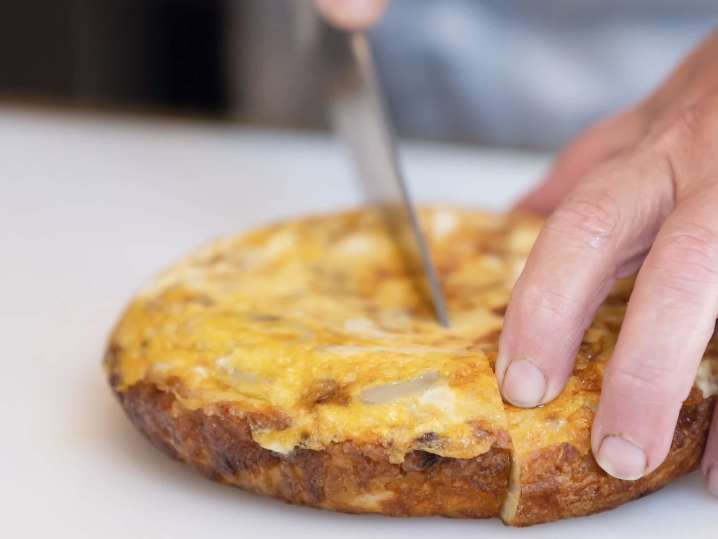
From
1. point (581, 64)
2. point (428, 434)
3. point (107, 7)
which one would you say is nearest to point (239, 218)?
point (581, 64)

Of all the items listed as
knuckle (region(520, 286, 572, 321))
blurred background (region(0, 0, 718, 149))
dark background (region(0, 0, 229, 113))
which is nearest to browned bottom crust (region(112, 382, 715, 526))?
knuckle (region(520, 286, 572, 321))

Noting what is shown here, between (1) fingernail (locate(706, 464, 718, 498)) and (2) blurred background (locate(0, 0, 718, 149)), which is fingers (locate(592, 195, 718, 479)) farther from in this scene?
(2) blurred background (locate(0, 0, 718, 149))

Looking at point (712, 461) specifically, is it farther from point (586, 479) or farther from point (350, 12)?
point (350, 12)

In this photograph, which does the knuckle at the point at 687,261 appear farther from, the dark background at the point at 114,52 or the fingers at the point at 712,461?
the dark background at the point at 114,52

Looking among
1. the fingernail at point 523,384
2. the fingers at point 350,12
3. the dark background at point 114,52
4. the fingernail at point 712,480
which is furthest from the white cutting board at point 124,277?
the dark background at point 114,52

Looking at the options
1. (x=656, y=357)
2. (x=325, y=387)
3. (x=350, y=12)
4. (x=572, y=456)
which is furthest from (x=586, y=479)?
(x=350, y=12)

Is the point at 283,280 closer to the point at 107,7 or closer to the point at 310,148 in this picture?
the point at 310,148
